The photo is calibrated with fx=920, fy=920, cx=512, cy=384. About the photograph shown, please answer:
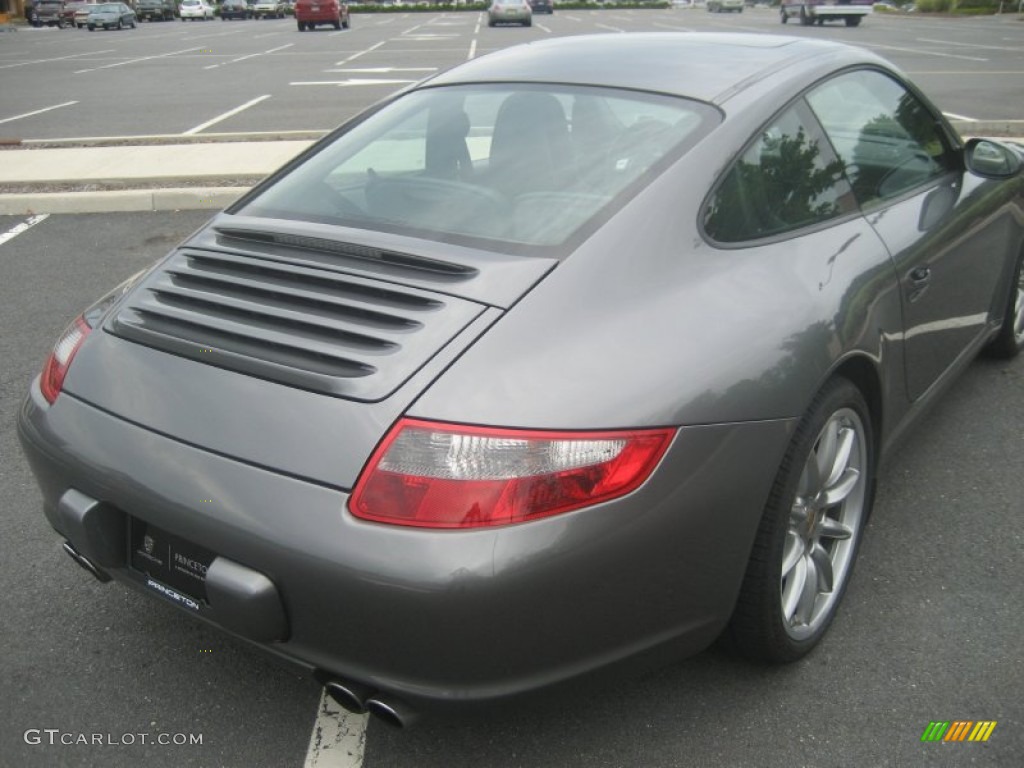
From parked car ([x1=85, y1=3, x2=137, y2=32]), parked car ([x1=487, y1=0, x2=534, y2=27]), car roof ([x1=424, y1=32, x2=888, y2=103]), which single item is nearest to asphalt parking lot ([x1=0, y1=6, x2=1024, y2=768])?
car roof ([x1=424, y1=32, x2=888, y2=103])

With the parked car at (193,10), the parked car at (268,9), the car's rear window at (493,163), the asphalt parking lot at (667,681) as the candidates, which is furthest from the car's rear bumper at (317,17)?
the car's rear window at (493,163)

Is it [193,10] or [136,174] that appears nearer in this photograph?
[136,174]

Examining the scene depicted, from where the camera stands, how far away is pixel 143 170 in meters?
8.16

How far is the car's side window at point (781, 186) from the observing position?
90.7 inches

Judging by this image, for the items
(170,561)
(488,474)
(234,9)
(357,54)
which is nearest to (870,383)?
(488,474)

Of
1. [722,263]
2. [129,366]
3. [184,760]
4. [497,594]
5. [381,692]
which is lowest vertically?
[184,760]

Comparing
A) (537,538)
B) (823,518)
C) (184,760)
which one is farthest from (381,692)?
(823,518)

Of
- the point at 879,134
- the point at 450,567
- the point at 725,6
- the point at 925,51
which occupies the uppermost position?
the point at 725,6

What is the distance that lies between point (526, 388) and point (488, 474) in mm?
193

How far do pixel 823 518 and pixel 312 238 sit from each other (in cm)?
157

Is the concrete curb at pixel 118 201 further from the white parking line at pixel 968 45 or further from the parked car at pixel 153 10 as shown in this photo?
the parked car at pixel 153 10

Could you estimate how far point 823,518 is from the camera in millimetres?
2531

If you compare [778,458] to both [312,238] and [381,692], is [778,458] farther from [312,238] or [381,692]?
[312,238]

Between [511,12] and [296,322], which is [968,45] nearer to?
[511,12]
